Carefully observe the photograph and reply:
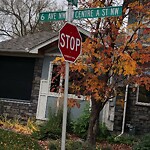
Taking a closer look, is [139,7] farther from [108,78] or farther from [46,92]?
[46,92]

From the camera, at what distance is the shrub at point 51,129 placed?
1058 cm


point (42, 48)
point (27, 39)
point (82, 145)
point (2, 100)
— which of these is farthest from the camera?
point (27, 39)

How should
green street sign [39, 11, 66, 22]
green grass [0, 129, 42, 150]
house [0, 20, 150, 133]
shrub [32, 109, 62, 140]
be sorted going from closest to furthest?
green street sign [39, 11, 66, 22] → green grass [0, 129, 42, 150] → shrub [32, 109, 62, 140] → house [0, 20, 150, 133]

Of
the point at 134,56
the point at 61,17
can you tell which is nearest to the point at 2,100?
the point at 134,56

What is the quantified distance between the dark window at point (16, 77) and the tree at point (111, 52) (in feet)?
21.7

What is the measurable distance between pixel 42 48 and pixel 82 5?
588cm

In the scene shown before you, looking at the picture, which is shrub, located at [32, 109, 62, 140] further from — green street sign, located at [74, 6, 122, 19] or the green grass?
green street sign, located at [74, 6, 122, 19]

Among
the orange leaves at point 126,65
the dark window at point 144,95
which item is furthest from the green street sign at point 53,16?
the dark window at point 144,95

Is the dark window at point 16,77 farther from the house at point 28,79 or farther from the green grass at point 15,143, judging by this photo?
the green grass at point 15,143

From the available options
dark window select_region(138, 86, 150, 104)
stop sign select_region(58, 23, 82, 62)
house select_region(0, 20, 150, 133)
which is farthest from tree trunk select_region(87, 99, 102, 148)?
dark window select_region(138, 86, 150, 104)

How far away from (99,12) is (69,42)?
2.74 feet

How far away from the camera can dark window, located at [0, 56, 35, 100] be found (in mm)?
13977

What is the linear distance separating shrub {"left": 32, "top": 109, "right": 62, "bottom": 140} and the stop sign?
6130 mm

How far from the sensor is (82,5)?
746 centimetres
